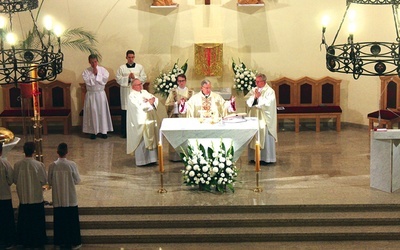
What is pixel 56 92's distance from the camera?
1869 cm

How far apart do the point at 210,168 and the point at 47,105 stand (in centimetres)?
655

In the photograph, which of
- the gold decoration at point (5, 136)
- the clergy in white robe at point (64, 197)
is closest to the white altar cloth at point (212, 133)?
the clergy in white robe at point (64, 197)

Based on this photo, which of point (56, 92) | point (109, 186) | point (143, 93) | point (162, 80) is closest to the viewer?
point (109, 186)

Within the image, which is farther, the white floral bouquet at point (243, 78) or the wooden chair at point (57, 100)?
the wooden chair at point (57, 100)

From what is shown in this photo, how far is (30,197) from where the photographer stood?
12.0m

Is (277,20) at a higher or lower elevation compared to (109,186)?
higher

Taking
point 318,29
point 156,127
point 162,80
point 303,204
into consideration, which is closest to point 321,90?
point 318,29

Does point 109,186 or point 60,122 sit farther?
point 60,122

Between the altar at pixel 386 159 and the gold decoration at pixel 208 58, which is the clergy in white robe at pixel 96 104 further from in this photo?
the altar at pixel 386 159

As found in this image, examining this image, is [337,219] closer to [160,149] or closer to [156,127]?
[160,149]

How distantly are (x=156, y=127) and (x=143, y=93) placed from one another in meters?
0.66

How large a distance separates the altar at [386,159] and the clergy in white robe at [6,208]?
5.62 metres

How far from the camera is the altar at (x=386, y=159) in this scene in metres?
13.1

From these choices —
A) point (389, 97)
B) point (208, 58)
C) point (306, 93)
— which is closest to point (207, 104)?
point (208, 58)
